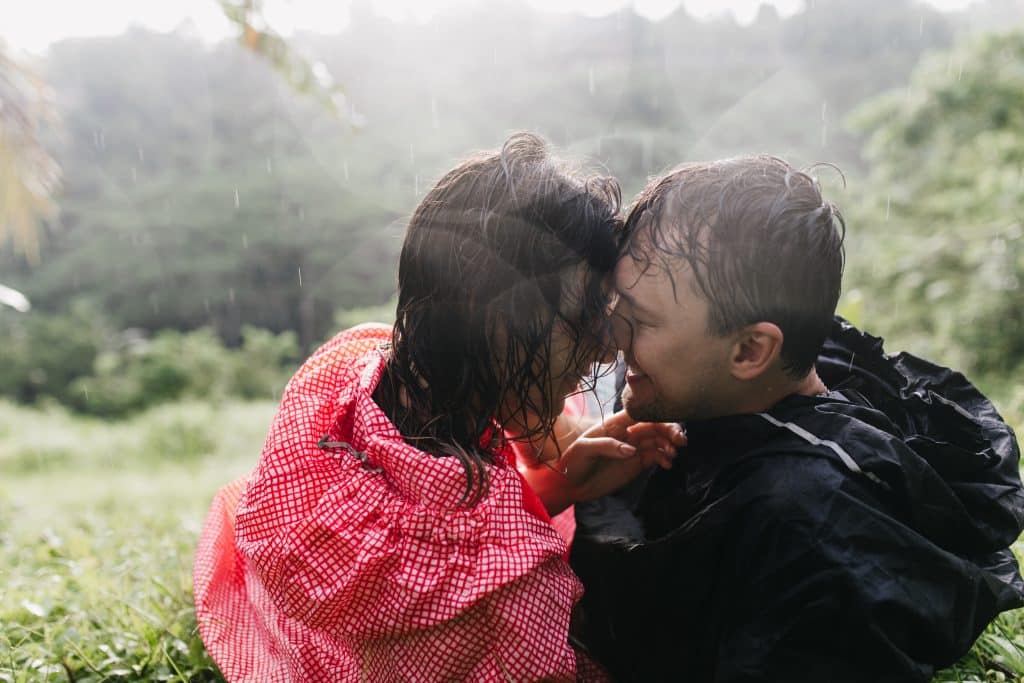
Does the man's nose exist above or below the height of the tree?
above

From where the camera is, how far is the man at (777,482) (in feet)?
4.89

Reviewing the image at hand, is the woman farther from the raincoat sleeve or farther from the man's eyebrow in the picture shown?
the raincoat sleeve

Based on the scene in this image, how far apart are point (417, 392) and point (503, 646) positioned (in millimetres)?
546

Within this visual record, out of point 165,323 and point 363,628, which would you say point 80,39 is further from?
point 363,628

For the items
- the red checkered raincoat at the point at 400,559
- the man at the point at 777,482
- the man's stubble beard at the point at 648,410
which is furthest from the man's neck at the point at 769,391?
the red checkered raincoat at the point at 400,559

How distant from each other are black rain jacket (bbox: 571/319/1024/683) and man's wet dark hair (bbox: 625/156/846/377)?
0.73 feet

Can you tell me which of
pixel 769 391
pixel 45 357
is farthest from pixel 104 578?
pixel 45 357

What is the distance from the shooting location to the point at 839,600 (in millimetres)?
1470

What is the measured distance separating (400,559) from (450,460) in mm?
212

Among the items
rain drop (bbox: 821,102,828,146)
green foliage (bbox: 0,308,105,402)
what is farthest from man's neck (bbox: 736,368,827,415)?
green foliage (bbox: 0,308,105,402)

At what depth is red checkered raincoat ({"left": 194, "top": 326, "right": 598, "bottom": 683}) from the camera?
164cm

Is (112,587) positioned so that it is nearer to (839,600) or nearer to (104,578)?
(104,578)

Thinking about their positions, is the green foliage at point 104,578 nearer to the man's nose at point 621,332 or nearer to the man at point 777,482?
the man at point 777,482

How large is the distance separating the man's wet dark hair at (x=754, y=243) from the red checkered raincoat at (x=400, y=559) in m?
0.56
